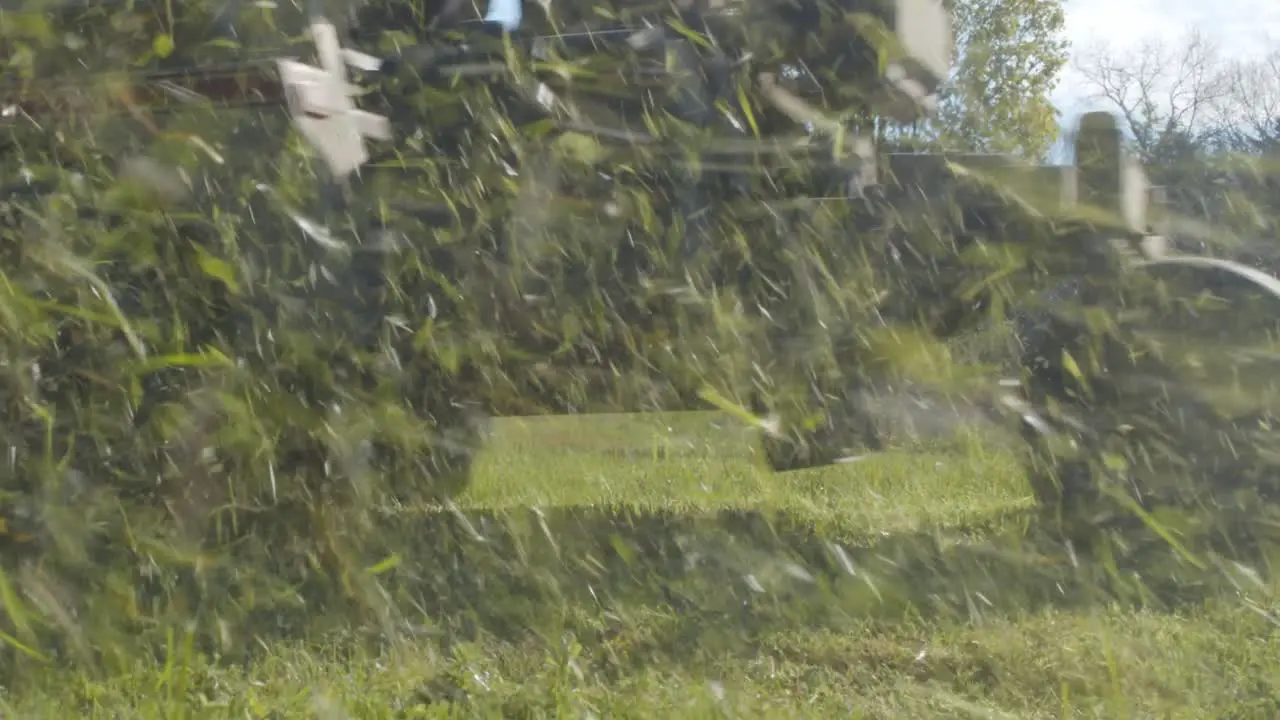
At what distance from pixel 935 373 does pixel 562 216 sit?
3.17ft

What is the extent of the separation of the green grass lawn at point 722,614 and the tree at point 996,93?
0.90 meters

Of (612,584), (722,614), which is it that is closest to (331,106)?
(612,584)

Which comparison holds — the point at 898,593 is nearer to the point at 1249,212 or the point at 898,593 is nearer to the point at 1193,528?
the point at 1193,528

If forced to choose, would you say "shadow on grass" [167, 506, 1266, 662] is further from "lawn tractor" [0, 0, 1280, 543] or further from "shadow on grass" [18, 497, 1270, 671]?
"lawn tractor" [0, 0, 1280, 543]

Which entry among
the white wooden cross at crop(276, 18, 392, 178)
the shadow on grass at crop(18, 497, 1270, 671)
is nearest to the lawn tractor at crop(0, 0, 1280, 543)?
the white wooden cross at crop(276, 18, 392, 178)

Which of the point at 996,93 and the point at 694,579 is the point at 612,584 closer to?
the point at 694,579

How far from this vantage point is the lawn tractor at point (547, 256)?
6.68 ft

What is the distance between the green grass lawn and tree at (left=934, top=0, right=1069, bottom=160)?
898 millimetres

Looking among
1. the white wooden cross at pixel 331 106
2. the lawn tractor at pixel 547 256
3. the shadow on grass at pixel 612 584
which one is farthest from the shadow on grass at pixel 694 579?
the white wooden cross at pixel 331 106

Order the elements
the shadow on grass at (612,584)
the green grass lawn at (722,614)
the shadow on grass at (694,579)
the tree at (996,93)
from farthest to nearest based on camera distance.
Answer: the tree at (996,93) → the shadow on grass at (694,579) → the shadow on grass at (612,584) → the green grass lawn at (722,614)

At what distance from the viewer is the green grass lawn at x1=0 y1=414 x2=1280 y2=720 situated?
69.6 inches

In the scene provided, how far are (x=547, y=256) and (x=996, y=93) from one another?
127 cm

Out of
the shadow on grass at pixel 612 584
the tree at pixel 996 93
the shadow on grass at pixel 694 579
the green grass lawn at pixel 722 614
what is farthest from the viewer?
the tree at pixel 996 93

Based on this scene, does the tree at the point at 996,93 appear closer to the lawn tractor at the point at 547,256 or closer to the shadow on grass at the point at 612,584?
the lawn tractor at the point at 547,256
